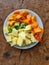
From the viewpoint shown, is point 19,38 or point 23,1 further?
point 23,1

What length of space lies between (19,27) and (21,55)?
15cm

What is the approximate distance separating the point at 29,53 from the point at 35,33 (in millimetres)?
116

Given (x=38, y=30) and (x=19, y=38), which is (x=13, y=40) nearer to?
(x=19, y=38)

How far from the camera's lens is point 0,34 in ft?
3.92

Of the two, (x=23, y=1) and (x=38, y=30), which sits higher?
(x=23, y=1)

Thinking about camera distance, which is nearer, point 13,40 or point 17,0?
point 13,40

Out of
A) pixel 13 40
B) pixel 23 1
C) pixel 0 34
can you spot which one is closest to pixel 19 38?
pixel 13 40

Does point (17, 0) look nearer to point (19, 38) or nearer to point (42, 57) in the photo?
point (19, 38)

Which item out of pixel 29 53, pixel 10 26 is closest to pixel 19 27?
pixel 10 26

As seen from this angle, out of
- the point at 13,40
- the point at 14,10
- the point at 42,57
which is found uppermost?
the point at 14,10

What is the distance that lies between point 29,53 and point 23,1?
0.32 m

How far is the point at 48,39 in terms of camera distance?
1176 mm

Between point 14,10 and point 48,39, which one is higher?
point 14,10

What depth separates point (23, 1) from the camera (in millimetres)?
1256
